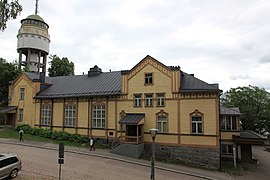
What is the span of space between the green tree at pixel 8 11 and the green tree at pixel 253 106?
39008mm

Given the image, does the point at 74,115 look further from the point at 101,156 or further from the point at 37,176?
the point at 37,176

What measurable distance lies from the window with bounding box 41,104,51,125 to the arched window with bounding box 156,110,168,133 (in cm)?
1671

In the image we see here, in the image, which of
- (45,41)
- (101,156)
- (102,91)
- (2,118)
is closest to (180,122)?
(101,156)

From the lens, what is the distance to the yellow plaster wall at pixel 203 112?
72.1 feet

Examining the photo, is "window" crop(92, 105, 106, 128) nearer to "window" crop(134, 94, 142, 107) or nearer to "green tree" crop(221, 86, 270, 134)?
"window" crop(134, 94, 142, 107)

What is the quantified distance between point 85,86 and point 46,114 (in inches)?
286

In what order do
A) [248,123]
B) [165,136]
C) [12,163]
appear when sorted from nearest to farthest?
[12,163] → [165,136] → [248,123]

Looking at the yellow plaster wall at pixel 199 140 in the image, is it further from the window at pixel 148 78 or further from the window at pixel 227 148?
the window at pixel 148 78

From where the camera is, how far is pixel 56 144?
26594 mm

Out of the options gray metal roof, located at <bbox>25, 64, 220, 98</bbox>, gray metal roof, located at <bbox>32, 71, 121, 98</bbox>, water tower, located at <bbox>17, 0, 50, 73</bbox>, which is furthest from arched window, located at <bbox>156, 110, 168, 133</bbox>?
water tower, located at <bbox>17, 0, 50, 73</bbox>

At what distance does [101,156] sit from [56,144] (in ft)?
25.6

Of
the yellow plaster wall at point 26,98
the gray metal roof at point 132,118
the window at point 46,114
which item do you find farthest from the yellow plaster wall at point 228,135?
the yellow plaster wall at point 26,98

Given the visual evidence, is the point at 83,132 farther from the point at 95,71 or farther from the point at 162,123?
the point at 162,123

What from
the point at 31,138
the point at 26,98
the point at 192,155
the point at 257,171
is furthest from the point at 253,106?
the point at 26,98
